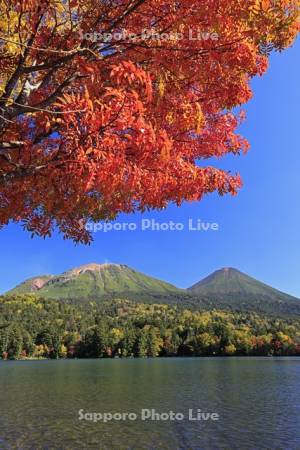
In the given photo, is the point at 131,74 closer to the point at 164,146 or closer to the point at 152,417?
the point at 164,146

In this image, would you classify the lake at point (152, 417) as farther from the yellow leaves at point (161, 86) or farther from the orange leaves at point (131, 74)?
the orange leaves at point (131, 74)

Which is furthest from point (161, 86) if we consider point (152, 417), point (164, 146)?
point (152, 417)

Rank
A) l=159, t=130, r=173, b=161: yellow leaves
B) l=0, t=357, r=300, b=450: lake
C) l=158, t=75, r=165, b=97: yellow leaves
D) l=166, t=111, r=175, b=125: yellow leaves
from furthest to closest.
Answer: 1. l=0, t=357, r=300, b=450: lake
2. l=166, t=111, r=175, b=125: yellow leaves
3. l=158, t=75, r=165, b=97: yellow leaves
4. l=159, t=130, r=173, b=161: yellow leaves

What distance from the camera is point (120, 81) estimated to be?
535 cm

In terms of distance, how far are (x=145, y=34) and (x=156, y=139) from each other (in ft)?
4.46

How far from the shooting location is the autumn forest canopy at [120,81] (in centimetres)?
516

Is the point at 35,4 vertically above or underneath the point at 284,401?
above

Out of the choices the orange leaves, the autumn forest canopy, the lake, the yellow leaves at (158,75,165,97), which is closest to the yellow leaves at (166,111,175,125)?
the autumn forest canopy

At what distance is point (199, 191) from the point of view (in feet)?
25.6

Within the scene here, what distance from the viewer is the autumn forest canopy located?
516cm

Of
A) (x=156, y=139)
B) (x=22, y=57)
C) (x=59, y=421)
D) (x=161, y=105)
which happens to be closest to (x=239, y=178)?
(x=161, y=105)

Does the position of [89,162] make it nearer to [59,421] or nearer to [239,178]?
[239,178]

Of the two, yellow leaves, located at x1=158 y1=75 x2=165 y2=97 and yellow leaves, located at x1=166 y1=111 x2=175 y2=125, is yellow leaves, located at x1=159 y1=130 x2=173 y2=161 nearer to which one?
yellow leaves, located at x1=158 y1=75 x2=165 y2=97

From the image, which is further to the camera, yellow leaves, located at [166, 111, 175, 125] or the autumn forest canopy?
yellow leaves, located at [166, 111, 175, 125]
